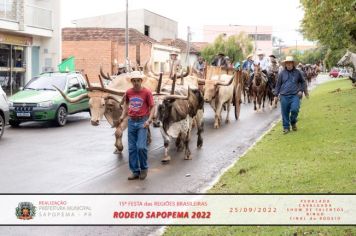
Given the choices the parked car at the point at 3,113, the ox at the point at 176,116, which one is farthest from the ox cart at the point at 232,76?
the parked car at the point at 3,113

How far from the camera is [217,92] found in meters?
16.6

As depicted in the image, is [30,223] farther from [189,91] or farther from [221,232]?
[189,91]

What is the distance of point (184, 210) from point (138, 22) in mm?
47445

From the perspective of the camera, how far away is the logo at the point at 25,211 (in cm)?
666

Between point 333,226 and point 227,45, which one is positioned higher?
point 227,45

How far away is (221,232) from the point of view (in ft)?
19.8

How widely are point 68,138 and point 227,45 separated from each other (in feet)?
158

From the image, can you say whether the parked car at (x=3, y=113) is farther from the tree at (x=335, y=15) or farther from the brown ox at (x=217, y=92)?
the tree at (x=335, y=15)

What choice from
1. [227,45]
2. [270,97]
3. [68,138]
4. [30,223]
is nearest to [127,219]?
[30,223]

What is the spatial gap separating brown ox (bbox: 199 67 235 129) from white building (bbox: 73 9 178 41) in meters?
36.3

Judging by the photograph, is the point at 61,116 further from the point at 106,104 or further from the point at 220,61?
the point at 106,104

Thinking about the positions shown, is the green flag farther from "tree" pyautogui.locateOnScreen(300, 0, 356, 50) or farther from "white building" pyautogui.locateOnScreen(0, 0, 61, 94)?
"tree" pyautogui.locateOnScreen(300, 0, 356, 50)

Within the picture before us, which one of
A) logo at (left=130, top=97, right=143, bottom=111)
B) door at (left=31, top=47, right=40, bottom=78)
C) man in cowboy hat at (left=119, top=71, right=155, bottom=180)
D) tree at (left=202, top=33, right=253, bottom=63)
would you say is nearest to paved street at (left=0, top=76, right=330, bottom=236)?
man in cowboy hat at (left=119, top=71, right=155, bottom=180)

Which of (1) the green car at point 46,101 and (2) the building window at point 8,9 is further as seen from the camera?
(2) the building window at point 8,9
